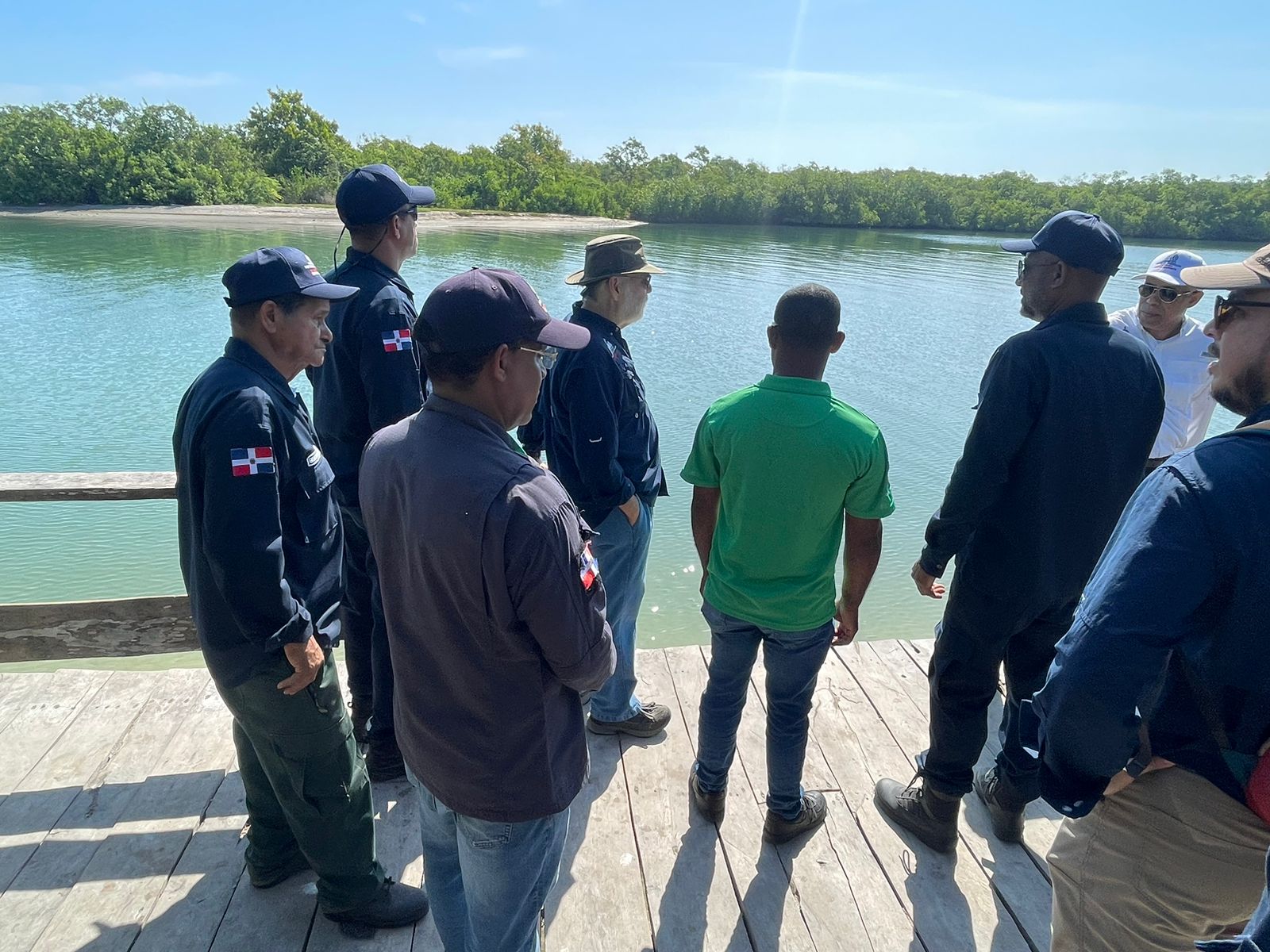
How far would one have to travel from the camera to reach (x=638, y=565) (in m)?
3.08

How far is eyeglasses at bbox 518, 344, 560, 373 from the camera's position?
5.11 ft

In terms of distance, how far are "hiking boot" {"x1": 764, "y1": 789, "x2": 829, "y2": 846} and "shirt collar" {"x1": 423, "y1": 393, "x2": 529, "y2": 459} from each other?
179 cm

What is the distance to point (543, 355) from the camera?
5.27 feet

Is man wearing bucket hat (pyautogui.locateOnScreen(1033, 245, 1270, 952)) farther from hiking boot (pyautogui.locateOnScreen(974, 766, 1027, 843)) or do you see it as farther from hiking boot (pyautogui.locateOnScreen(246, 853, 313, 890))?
hiking boot (pyautogui.locateOnScreen(246, 853, 313, 890))

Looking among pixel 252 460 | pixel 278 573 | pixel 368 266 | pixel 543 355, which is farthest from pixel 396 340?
pixel 543 355

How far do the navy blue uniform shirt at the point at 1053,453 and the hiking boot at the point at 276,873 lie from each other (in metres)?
2.33

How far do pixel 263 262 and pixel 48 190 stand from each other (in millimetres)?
50876

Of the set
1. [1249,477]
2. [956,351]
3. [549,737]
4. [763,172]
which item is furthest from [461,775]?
[763,172]

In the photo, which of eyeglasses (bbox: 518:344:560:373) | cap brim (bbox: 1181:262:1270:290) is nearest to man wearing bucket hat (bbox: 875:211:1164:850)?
cap brim (bbox: 1181:262:1270:290)

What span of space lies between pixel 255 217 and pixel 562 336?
3946cm

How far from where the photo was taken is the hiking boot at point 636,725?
3.17m

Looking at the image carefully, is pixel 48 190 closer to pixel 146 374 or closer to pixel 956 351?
pixel 146 374

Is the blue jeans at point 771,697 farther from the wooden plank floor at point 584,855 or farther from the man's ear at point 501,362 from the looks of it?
the man's ear at point 501,362

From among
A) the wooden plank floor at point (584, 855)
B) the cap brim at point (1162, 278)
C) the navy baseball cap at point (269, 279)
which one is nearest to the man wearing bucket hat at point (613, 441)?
the wooden plank floor at point (584, 855)
